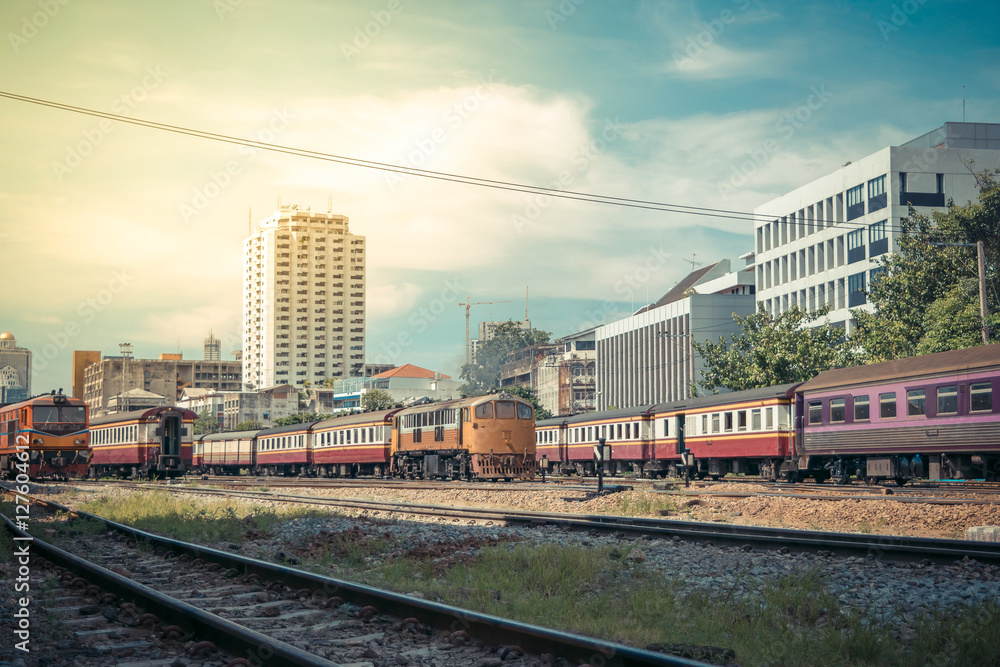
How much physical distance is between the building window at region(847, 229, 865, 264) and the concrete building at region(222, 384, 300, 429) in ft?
361

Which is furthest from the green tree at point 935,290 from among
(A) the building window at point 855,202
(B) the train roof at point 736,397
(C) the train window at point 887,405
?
(A) the building window at point 855,202

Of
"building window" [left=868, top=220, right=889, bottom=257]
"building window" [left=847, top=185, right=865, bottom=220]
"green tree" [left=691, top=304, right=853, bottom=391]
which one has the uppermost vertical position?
"building window" [left=847, top=185, right=865, bottom=220]

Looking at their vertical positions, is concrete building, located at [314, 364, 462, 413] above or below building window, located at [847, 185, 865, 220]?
below

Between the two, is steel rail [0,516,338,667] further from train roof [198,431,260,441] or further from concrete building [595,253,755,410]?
concrete building [595,253,755,410]

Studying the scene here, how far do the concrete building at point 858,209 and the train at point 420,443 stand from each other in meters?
35.4

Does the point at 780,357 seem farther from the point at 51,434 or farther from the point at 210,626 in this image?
the point at 210,626

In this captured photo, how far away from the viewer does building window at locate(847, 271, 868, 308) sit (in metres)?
69.2

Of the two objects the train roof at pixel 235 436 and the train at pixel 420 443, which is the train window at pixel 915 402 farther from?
the train roof at pixel 235 436

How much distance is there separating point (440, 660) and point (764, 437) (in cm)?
2552

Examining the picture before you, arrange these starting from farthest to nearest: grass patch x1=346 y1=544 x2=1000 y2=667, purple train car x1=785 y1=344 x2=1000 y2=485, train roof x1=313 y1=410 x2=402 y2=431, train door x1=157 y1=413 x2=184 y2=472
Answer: train roof x1=313 y1=410 x2=402 y2=431 < train door x1=157 y1=413 x2=184 y2=472 < purple train car x1=785 y1=344 x2=1000 y2=485 < grass patch x1=346 y1=544 x2=1000 y2=667

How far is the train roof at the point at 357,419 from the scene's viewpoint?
42406 millimetres

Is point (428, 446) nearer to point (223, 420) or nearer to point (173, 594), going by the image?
point (173, 594)

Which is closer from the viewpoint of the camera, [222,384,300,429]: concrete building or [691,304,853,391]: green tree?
[691,304,853,391]: green tree

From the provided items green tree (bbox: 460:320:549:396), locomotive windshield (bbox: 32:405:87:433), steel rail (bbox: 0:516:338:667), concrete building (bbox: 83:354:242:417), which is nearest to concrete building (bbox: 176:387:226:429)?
concrete building (bbox: 83:354:242:417)
